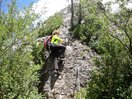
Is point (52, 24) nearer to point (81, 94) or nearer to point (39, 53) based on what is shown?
point (39, 53)

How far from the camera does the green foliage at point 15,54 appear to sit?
14172 mm

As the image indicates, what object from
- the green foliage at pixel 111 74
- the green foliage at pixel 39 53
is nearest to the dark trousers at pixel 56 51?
the green foliage at pixel 39 53

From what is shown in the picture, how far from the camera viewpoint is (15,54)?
14.6 metres

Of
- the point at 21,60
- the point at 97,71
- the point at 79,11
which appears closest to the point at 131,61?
the point at 97,71

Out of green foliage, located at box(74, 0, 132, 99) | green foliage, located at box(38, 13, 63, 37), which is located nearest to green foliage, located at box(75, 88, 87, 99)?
green foliage, located at box(74, 0, 132, 99)

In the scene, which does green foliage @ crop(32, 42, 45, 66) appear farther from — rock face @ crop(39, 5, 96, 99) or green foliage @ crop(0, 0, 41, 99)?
green foliage @ crop(0, 0, 41, 99)

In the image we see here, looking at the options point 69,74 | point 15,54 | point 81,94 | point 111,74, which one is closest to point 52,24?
point 69,74

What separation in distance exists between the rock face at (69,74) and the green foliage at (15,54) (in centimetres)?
495

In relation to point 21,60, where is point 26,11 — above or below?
above

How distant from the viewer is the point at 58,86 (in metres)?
20.6

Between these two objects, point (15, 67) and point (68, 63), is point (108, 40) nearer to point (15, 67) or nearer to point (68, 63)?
point (15, 67)

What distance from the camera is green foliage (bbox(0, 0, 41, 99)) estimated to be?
46.5 ft

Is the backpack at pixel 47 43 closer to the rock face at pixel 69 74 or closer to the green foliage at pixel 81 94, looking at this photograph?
the rock face at pixel 69 74

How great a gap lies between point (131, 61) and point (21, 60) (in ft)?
16.8
